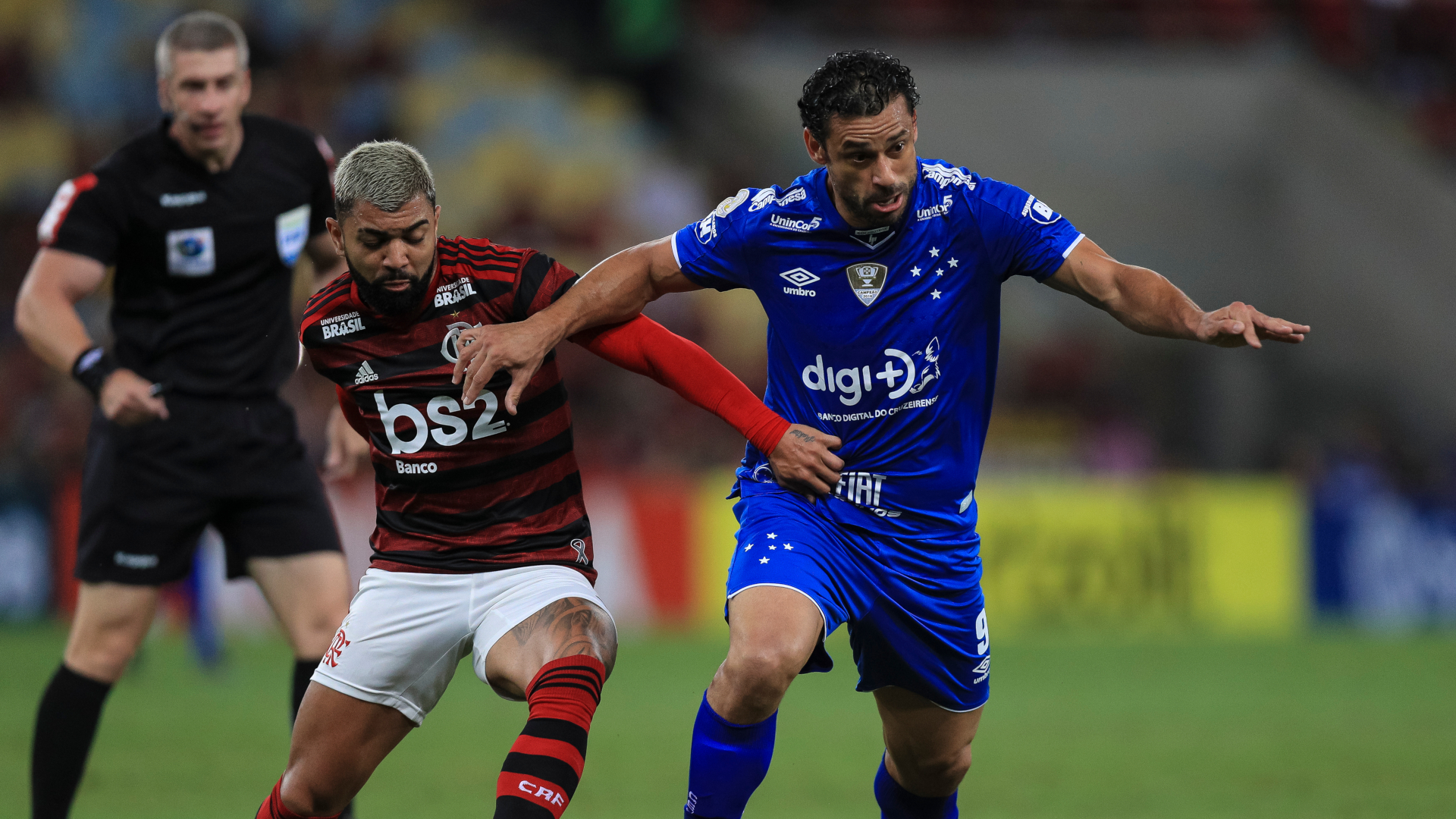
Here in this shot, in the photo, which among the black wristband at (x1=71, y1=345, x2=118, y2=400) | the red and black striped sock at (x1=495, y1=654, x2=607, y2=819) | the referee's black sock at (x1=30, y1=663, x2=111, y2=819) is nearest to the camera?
the red and black striped sock at (x1=495, y1=654, x2=607, y2=819)

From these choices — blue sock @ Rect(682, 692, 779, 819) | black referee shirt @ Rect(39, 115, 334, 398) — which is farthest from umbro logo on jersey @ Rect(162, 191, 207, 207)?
blue sock @ Rect(682, 692, 779, 819)

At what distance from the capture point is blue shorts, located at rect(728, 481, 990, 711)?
430 cm

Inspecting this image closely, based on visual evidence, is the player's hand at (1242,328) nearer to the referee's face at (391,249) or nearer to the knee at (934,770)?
the knee at (934,770)

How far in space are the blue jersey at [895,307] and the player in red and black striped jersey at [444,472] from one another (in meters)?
0.18

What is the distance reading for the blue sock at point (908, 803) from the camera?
15.8 feet

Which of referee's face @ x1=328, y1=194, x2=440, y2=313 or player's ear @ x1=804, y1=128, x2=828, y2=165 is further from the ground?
player's ear @ x1=804, y1=128, x2=828, y2=165

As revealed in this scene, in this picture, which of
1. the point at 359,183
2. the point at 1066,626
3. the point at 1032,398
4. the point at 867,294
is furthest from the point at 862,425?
the point at 1032,398

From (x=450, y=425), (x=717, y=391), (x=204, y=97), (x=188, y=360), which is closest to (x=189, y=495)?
(x=188, y=360)

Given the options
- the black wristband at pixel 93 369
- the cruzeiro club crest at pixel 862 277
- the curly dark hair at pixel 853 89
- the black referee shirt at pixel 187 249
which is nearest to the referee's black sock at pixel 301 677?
the black referee shirt at pixel 187 249

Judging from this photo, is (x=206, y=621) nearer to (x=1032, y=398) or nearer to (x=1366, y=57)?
(x=1032, y=398)

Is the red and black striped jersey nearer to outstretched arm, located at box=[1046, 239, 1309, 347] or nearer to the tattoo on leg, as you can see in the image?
the tattoo on leg

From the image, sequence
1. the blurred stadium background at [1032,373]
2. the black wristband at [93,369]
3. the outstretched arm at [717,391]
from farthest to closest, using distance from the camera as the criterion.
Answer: the blurred stadium background at [1032,373]
the black wristband at [93,369]
the outstretched arm at [717,391]

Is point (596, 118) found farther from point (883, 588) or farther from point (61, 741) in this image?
point (883, 588)

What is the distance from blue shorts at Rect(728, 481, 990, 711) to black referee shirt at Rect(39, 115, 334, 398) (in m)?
2.00
